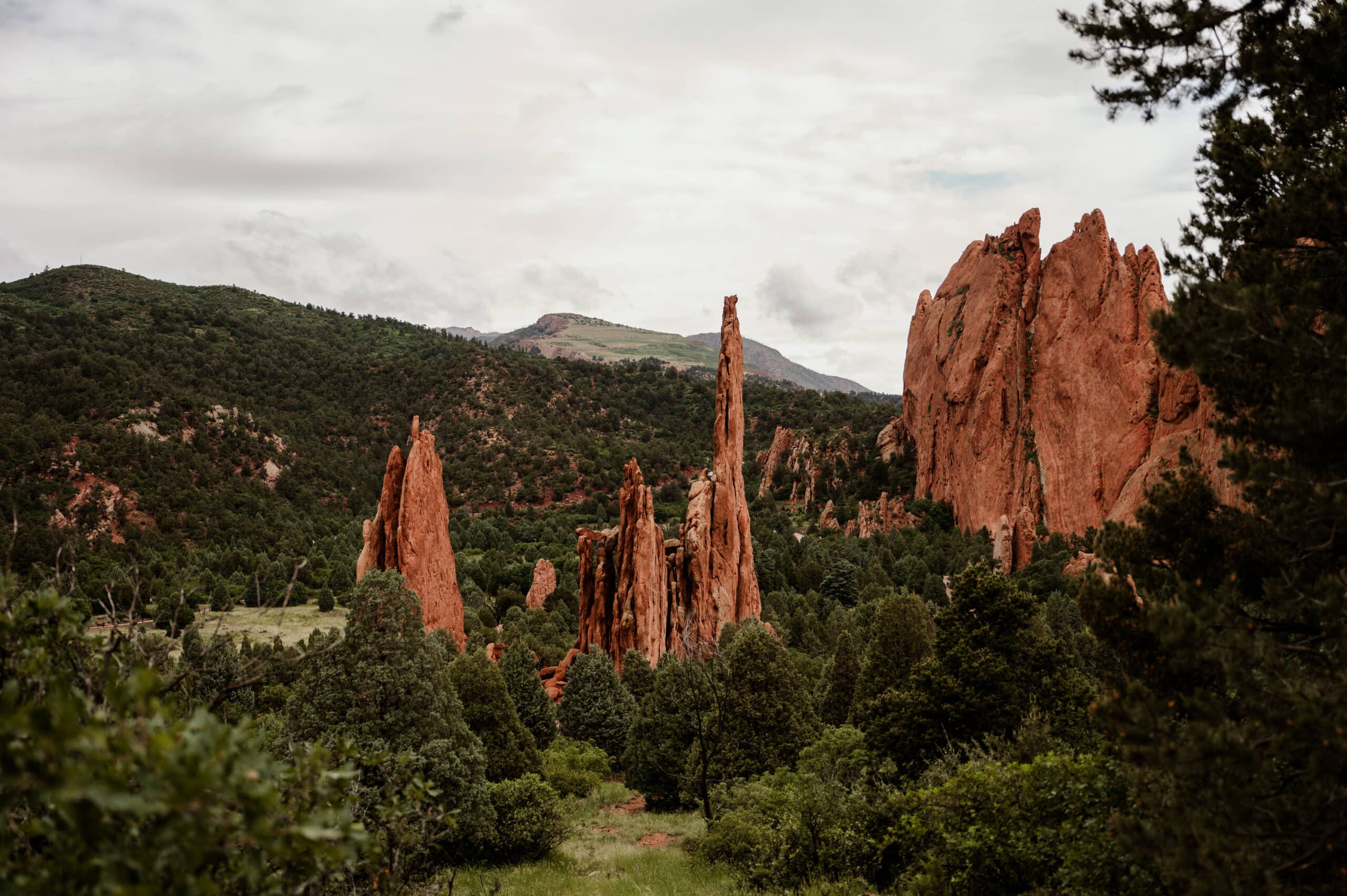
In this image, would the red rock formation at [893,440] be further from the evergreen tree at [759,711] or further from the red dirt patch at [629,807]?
the evergreen tree at [759,711]

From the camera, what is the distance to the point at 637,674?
36.5 meters

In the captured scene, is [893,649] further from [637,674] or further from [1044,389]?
[1044,389]

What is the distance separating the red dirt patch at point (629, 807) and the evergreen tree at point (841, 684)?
8.02m

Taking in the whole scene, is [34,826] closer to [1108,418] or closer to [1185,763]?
[1185,763]

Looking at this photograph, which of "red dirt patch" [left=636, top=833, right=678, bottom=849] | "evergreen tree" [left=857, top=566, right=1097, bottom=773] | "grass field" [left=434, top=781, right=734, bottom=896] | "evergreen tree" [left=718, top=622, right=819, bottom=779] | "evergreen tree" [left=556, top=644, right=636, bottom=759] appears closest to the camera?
"grass field" [left=434, top=781, right=734, bottom=896]

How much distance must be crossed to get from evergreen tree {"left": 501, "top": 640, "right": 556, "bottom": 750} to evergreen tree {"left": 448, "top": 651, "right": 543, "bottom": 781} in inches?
257

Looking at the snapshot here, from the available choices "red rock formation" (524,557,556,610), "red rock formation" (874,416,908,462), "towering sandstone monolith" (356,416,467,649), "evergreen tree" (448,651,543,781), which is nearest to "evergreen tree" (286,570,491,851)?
"evergreen tree" (448,651,543,781)

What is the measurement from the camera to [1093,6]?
33.1ft

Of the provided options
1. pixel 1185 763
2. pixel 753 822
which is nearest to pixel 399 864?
pixel 1185 763

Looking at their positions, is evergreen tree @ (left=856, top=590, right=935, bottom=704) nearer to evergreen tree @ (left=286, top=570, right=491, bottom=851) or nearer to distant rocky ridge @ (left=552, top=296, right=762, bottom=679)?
distant rocky ridge @ (left=552, top=296, right=762, bottom=679)

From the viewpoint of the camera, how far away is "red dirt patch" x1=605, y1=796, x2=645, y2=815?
1032 inches

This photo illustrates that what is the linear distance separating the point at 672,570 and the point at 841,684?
39.9 feet

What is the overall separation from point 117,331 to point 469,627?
8427 cm

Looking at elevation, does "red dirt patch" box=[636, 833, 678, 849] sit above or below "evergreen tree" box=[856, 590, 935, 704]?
below
